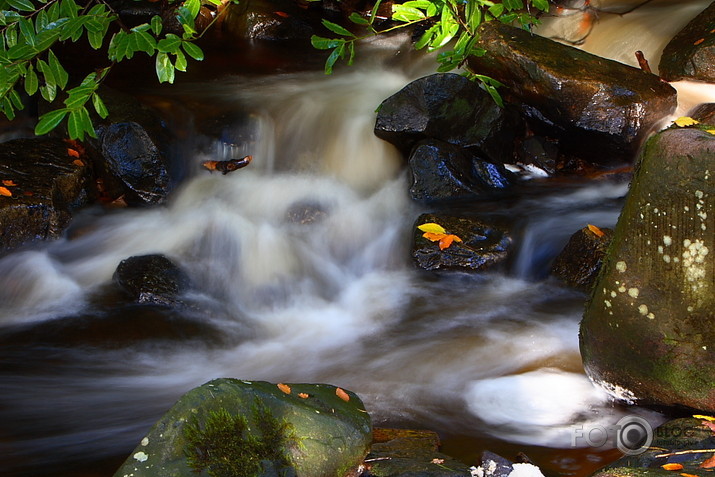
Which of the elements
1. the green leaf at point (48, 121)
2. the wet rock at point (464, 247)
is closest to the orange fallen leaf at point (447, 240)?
the wet rock at point (464, 247)

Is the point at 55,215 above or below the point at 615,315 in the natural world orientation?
below

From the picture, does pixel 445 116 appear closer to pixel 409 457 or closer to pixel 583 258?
pixel 583 258

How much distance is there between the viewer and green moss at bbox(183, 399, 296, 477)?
2498mm

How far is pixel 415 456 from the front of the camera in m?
3.13

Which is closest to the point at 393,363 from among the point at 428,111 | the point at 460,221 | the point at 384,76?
the point at 460,221

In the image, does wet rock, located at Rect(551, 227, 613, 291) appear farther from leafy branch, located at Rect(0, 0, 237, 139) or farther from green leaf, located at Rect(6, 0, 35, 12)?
green leaf, located at Rect(6, 0, 35, 12)

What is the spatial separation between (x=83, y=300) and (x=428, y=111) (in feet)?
10.9

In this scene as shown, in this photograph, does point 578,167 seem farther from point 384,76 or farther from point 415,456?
point 415,456

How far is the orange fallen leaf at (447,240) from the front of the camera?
5.77 meters

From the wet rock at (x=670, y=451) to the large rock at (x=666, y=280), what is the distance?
0.74 feet

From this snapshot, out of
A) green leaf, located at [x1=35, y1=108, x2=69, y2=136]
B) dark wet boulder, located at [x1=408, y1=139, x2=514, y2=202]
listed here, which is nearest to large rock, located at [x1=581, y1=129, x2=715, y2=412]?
green leaf, located at [x1=35, y1=108, x2=69, y2=136]

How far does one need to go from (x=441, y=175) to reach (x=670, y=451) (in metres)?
3.96

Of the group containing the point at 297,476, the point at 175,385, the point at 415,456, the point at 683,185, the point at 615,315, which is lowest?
the point at 175,385

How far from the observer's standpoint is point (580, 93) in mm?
6617
